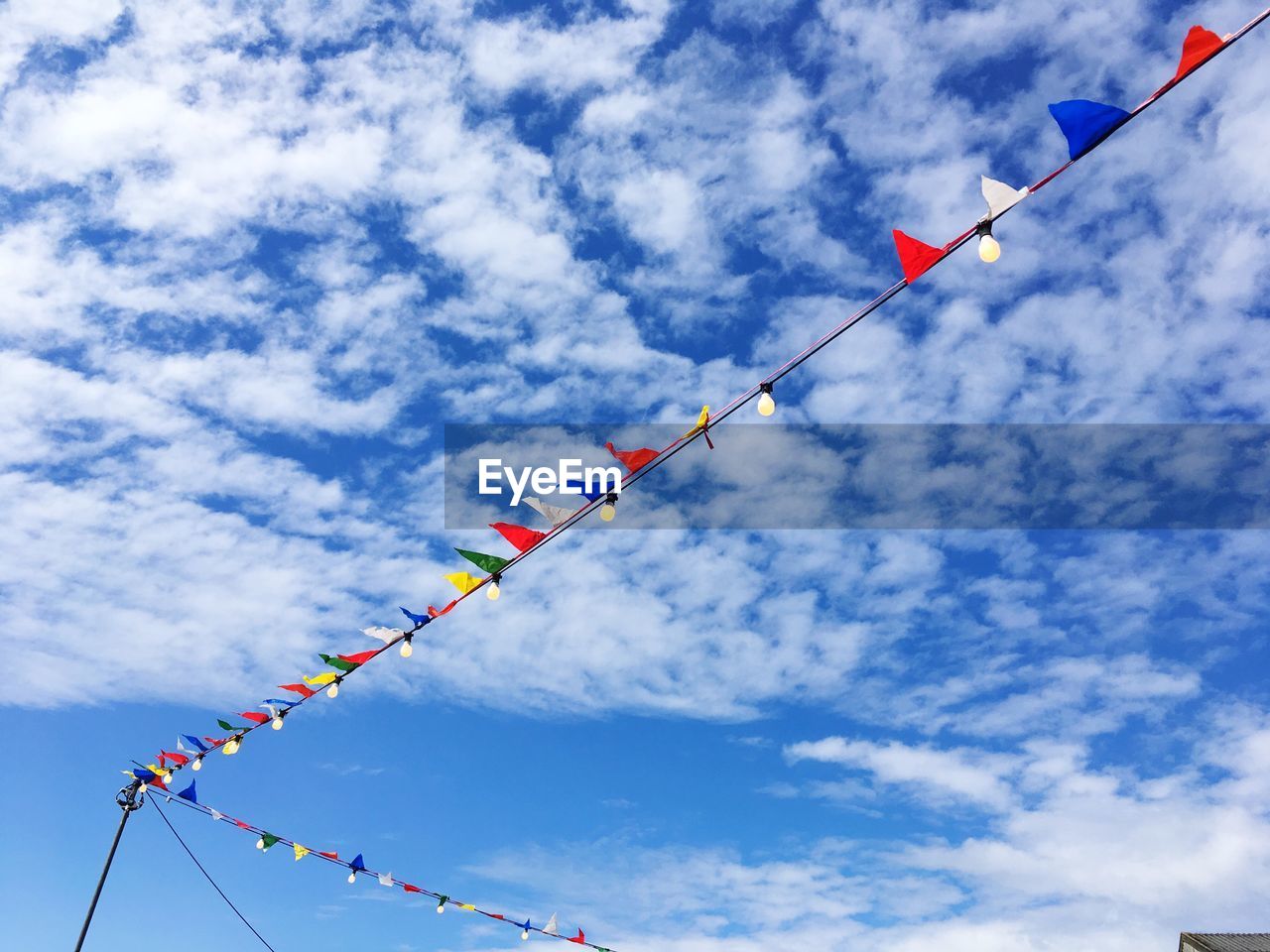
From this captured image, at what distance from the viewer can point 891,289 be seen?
19.4 ft

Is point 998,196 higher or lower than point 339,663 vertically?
higher

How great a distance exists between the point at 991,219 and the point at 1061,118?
685 millimetres

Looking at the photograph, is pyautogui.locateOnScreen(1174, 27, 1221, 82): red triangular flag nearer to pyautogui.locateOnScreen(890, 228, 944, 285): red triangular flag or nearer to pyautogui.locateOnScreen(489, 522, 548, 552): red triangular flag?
pyautogui.locateOnScreen(890, 228, 944, 285): red triangular flag

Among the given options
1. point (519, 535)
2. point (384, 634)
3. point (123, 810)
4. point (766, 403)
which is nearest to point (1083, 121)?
point (766, 403)

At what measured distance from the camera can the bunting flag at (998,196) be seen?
5.62 metres

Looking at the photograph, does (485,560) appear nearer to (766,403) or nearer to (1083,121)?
(766,403)

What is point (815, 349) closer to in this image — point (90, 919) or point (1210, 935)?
point (90, 919)

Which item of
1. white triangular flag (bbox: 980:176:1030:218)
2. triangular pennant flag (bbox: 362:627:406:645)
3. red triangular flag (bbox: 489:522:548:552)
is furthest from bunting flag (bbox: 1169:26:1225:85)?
triangular pennant flag (bbox: 362:627:406:645)

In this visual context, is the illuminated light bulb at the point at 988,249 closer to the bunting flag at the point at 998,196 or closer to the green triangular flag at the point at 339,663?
the bunting flag at the point at 998,196

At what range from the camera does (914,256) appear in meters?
6.01

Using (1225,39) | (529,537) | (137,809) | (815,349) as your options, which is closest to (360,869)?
(137,809)

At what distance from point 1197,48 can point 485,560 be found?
22.3 feet

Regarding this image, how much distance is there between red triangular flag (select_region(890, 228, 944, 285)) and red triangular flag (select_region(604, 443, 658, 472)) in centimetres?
249

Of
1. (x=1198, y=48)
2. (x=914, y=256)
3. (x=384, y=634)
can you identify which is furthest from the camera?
(x=384, y=634)
